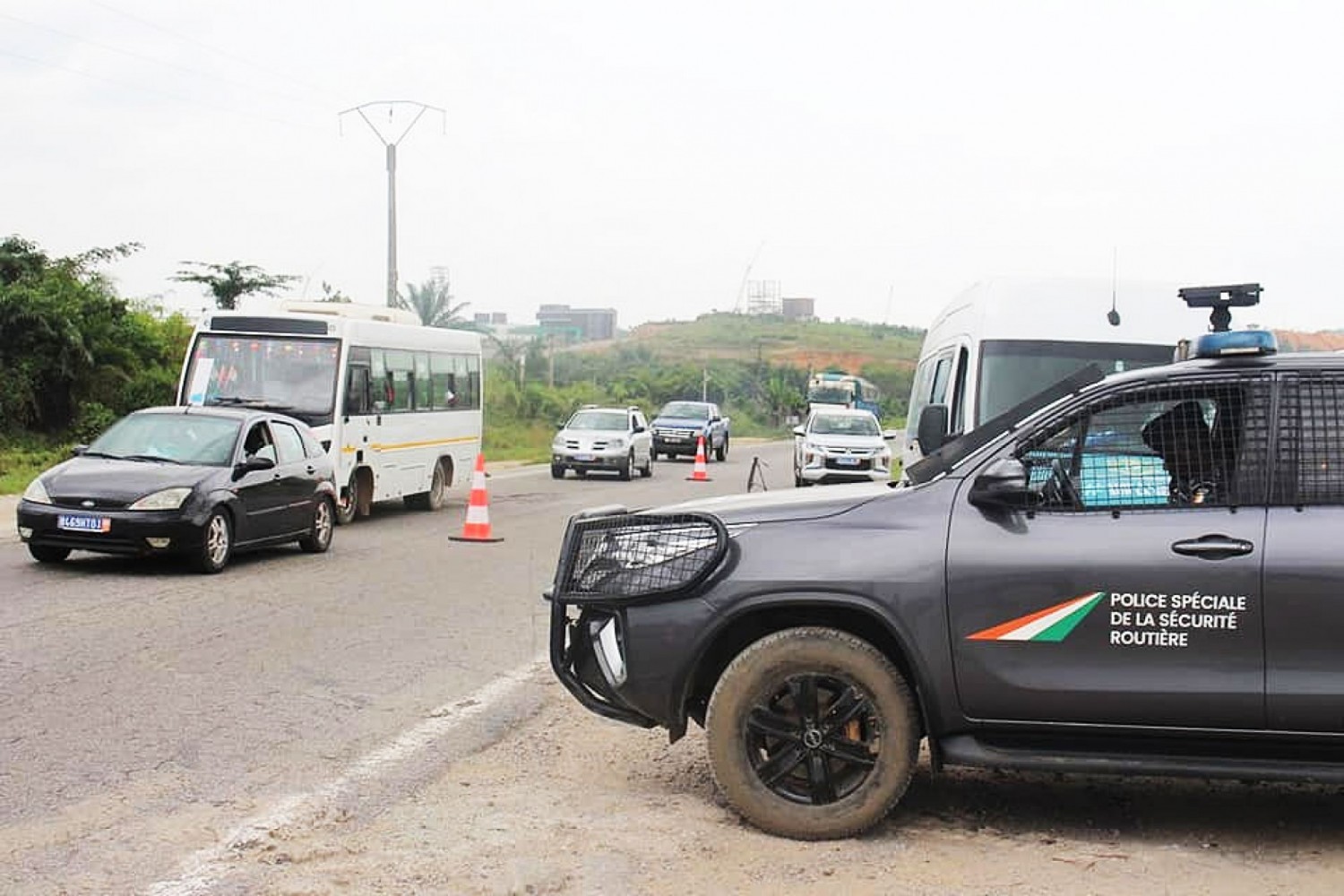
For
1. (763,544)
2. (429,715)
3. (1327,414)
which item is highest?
(1327,414)

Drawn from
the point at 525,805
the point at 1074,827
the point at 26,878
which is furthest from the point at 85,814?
the point at 1074,827

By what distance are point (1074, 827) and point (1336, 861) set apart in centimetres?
93

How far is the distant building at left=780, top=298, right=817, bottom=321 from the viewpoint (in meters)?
180

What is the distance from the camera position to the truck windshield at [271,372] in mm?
19578

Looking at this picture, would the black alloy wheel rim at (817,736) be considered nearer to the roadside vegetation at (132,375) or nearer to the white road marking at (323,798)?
the white road marking at (323,798)

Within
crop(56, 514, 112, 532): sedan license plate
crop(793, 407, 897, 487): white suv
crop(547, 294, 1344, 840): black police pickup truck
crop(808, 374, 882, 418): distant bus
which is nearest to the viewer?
crop(547, 294, 1344, 840): black police pickup truck

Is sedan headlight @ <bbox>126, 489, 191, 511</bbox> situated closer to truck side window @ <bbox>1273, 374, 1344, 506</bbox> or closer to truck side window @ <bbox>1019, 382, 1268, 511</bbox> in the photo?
truck side window @ <bbox>1019, 382, 1268, 511</bbox>

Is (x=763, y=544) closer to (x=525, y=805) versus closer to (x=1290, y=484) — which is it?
(x=525, y=805)

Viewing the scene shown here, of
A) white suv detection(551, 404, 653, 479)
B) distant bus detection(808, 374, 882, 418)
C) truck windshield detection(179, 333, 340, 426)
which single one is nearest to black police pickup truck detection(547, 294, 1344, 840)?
truck windshield detection(179, 333, 340, 426)

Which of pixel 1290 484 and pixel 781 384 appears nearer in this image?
pixel 1290 484

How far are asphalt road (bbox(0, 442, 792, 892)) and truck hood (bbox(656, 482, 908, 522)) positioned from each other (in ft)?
5.65

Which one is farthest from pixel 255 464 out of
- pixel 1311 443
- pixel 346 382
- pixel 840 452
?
pixel 840 452

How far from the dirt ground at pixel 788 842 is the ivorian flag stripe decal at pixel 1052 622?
0.79m

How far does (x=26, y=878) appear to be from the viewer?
510 centimetres
